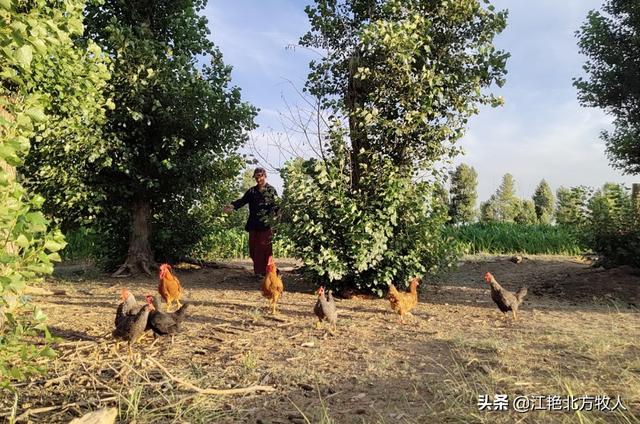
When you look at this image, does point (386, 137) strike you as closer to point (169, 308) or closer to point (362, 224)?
point (362, 224)

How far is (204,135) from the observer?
9.98 m

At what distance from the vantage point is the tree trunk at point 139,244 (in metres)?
9.97

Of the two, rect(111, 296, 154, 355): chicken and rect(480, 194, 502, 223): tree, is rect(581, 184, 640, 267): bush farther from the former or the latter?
rect(480, 194, 502, 223): tree

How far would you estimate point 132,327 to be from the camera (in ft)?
14.0

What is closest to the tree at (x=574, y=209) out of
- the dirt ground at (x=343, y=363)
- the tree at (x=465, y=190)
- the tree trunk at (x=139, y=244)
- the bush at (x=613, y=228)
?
the bush at (x=613, y=228)

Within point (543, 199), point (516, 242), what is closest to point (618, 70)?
point (516, 242)

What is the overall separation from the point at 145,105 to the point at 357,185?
4873mm

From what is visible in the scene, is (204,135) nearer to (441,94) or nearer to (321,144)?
(321,144)

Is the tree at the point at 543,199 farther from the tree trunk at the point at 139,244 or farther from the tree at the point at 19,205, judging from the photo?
the tree at the point at 19,205

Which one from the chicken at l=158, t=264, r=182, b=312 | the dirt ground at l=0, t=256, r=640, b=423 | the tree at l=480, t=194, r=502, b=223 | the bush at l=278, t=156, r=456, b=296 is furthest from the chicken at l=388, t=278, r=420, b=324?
the tree at l=480, t=194, r=502, b=223

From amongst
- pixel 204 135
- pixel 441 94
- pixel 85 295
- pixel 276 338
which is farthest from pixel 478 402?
pixel 204 135

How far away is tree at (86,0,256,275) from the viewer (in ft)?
29.9

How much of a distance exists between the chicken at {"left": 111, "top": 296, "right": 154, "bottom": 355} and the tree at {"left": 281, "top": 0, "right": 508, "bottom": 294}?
3.06 m

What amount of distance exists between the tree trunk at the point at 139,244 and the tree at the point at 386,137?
174 inches
